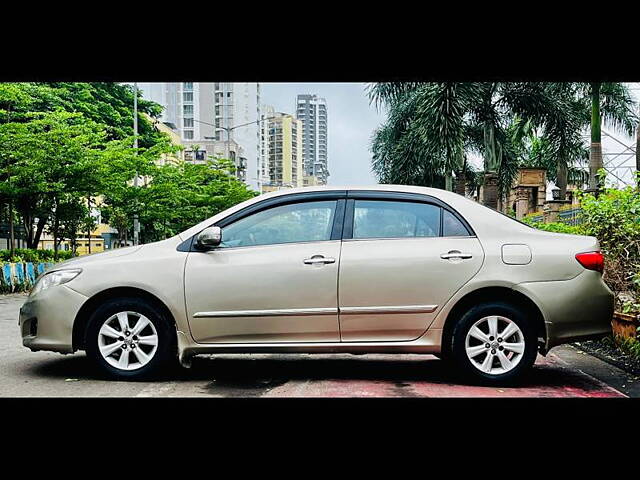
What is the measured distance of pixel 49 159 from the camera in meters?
17.9

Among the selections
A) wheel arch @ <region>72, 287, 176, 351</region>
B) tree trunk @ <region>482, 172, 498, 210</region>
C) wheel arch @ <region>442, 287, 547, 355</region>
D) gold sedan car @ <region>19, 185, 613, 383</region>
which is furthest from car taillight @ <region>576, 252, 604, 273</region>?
tree trunk @ <region>482, 172, 498, 210</region>

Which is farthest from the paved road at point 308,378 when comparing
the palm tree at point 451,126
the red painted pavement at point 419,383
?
the palm tree at point 451,126

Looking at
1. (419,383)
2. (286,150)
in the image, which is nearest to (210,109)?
(286,150)

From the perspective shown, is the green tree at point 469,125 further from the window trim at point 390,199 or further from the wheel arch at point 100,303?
the wheel arch at point 100,303

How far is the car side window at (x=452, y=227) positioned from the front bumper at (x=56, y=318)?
3123mm

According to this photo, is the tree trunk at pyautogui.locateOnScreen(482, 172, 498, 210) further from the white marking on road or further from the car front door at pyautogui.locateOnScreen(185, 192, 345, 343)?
the white marking on road

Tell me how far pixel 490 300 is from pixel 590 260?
3.03ft

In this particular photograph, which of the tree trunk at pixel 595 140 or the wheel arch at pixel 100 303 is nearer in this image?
the wheel arch at pixel 100 303

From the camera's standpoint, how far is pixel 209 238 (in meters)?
5.84

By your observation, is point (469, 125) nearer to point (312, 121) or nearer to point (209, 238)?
point (209, 238)

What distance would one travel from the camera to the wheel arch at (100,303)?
5914 mm

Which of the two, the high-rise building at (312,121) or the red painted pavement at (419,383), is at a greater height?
the high-rise building at (312,121)

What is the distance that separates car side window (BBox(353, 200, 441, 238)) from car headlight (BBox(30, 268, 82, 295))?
7.98ft
